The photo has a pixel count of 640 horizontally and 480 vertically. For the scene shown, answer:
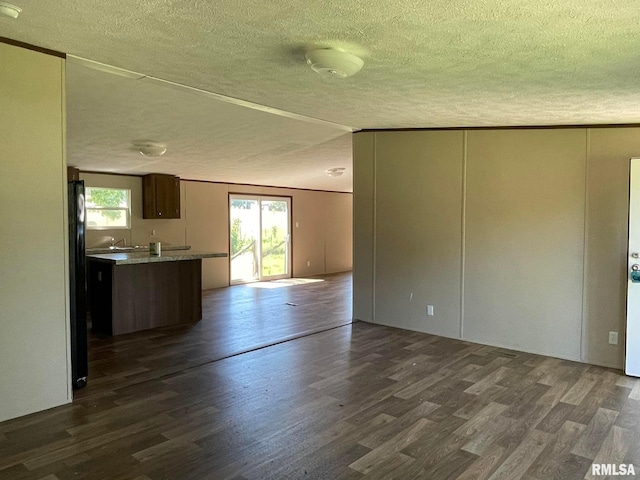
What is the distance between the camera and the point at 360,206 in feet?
19.1

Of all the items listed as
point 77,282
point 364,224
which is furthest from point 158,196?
point 77,282

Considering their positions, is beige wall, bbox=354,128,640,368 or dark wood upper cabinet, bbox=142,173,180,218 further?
dark wood upper cabinet, bbox=142,173,180,218

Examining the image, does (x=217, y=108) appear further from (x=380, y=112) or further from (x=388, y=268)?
(x=388, y=268)

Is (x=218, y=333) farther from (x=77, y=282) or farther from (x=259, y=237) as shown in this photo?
(x=259, y=237)

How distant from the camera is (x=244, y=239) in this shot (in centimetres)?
970

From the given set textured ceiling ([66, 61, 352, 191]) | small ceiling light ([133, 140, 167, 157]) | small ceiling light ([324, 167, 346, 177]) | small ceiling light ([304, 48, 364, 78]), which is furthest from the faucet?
small ceiling light ([304, 48, 364, 78])

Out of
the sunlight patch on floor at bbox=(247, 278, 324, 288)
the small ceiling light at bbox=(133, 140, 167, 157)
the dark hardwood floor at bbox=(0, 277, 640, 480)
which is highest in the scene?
the small ceiling light at bbox=(133, 140, 167, 157)

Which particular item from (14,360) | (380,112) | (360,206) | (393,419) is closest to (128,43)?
(14,360)

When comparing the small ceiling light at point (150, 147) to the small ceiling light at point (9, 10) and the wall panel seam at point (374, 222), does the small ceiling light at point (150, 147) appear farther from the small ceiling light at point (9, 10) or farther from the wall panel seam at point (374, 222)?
the small ceiling light at point (9, 10)

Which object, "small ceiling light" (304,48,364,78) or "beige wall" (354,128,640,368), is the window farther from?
"small ceiling light" (304,48,364,78)

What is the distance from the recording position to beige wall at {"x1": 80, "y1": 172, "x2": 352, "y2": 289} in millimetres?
7949

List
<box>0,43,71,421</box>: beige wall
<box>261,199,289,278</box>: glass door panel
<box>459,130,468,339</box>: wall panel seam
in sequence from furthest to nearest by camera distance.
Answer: <box>261,199,289,278</box>: glass door panel
<box>459,130,468,339</box>: wall panel seam
<box>0,43,71,421</box>: beige wall

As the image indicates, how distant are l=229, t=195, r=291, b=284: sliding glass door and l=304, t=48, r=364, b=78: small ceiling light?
6910mm

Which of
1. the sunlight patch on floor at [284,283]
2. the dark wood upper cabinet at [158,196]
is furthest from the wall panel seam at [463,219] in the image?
the dark wood upper cabinet at [158,196]
